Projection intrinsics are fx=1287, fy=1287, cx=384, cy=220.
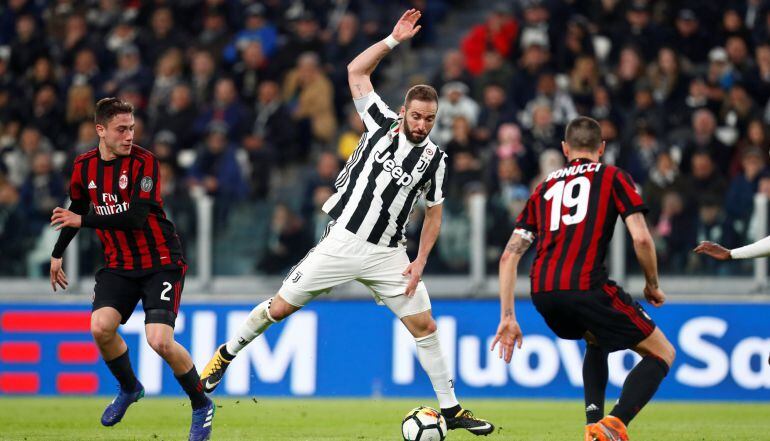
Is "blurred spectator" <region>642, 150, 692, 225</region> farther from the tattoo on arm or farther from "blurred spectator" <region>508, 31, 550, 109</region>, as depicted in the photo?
the tattoo on arm

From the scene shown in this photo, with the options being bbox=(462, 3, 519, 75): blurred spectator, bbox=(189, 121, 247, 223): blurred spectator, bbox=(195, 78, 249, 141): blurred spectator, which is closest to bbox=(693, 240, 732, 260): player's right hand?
bbox=(189, 121, 247, 223): blurred spectator

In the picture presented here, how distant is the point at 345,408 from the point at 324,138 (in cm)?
502

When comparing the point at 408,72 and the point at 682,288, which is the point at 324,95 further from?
the point at 682,288

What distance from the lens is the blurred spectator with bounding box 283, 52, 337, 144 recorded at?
1581 centimetres

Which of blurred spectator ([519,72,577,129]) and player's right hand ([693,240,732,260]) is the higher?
blurred spectator ([519,72,577,129])

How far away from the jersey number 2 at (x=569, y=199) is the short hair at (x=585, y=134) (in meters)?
0.21

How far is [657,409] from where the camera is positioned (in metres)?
11.6

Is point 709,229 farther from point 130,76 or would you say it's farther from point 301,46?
point 130,76

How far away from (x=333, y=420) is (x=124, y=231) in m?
2.85

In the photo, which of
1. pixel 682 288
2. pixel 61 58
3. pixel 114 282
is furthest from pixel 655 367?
pixel 61 58

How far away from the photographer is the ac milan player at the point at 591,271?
721cm

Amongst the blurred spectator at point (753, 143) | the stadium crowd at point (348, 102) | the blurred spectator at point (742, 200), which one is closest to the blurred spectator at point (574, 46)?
the stadium crowd at point (348, 102)

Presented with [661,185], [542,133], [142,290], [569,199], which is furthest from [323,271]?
[542,133]

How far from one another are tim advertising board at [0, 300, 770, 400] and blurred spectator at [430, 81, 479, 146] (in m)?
2.42
